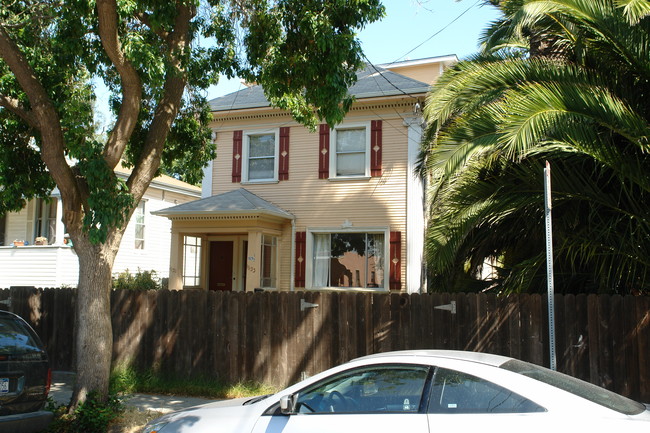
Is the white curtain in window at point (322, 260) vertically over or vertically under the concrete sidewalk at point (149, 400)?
over

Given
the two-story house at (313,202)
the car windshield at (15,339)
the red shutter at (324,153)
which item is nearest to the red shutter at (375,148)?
the two-story house at (313,202)

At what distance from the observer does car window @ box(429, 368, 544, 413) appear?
4.08m

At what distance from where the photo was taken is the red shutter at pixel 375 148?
16438 millimetres

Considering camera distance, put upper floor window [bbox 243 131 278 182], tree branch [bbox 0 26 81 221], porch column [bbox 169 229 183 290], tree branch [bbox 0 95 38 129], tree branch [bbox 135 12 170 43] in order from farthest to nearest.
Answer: upper floor window [bbox 243 131 278 182], porch column [bbox 169 229 183 290], tree branch [bbox 135 12 170 43], tree branch [bbox 0 95 38 129], tree branch [bbox 0 26 81 221]

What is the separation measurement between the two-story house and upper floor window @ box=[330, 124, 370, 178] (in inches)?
1.1

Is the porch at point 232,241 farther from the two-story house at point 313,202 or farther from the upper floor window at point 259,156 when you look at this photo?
the upper floor window at point 259,156

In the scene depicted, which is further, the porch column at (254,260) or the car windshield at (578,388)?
the porch column at (254,260)

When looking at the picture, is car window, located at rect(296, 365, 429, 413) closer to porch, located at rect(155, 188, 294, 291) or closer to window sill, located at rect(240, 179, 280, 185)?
porch, located at rect(155, 188, 294, 291)

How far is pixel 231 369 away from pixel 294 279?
7319 mm

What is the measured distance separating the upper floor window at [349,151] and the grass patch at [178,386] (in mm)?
8340

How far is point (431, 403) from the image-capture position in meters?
4.29

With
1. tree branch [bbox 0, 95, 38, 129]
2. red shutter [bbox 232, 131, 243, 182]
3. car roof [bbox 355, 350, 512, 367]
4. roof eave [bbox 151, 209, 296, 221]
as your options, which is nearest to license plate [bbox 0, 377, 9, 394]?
tree branch [bbox 0, 95, 38, 129]

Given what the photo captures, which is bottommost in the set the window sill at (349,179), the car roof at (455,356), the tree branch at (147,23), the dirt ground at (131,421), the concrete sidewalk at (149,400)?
the concrete sidewalk at (149,400)

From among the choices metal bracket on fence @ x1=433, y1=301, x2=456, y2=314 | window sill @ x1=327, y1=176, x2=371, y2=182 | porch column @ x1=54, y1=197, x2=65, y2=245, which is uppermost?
window sill @ x1=327, y1=176, x2=371, y2=182
